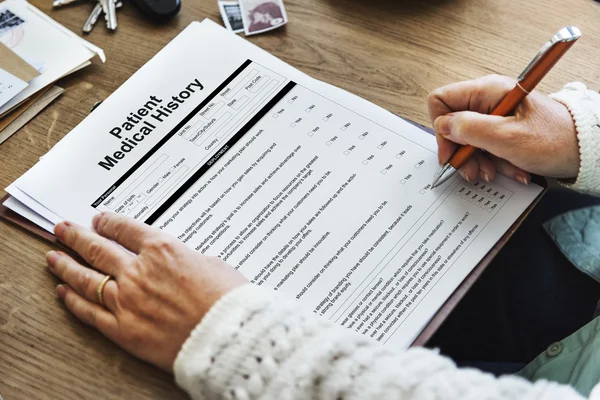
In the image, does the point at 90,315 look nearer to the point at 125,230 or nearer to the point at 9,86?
the point at 125,230

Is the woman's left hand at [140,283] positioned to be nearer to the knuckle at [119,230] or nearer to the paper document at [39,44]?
the knuckle at [119,230]

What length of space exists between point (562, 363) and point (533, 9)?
499 mm

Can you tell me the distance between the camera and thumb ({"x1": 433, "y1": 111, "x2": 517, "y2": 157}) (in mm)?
675

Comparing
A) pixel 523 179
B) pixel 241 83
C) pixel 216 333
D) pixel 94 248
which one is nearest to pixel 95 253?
pixel 94 248

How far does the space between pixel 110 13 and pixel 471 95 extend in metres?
0.52

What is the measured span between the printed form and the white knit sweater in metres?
0.08

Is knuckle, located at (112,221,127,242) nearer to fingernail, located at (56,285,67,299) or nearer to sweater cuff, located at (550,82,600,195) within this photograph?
fingernail, located at (56,285,67,299)

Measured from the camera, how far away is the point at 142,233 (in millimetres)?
642

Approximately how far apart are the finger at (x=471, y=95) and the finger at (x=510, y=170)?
0.06m

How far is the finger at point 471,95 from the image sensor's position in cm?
71

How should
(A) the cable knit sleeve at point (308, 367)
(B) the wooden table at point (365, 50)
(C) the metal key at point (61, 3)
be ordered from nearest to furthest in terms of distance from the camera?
1. (A) the cable knit sleeve at point (308, 367)
2. (B) the wooden table at point (365, 50)
3. (C) the metal key at point (61, 3)

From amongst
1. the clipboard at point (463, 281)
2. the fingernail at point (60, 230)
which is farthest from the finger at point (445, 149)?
the fingernail at point (60, 230)

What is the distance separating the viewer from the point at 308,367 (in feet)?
1.68

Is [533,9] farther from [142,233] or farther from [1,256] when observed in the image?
[1,256]
